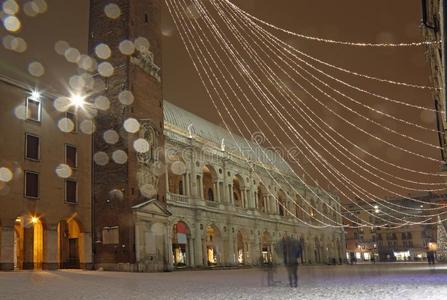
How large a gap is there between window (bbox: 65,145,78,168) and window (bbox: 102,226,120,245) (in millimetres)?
4791

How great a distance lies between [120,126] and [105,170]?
3.21m

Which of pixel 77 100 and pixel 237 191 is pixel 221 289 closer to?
pixel 77 100

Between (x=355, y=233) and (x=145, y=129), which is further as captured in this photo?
(x=355, y=233)

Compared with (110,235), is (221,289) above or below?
below

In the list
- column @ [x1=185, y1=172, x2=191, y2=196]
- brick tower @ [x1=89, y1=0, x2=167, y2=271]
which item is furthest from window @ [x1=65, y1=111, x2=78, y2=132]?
column @ [x1=185, y1=172, x2=191, y2=196]

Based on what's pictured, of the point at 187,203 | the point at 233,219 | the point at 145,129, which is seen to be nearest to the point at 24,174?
the point at 145,129

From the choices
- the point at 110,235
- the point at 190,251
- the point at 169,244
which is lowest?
the point at 190,251

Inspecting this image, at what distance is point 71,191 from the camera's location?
1319 inches

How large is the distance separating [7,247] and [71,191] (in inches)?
247

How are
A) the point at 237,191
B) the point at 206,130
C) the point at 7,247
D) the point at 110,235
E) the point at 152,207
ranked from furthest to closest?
1. the point at 237,191
2. the point at 206,130
3. the point at 152,207
4. the point at 110,235
5. the point at 7,247

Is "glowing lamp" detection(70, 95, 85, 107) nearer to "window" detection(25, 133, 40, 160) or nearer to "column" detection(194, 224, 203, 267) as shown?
"window" detection(25, 133, 40, 160)

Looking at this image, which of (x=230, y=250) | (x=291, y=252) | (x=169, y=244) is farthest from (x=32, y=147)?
(x=230, y=250)

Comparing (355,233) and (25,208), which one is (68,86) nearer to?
(25,208)

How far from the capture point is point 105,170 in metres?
35.4
